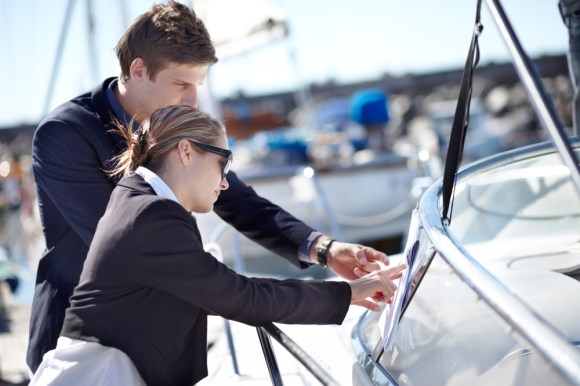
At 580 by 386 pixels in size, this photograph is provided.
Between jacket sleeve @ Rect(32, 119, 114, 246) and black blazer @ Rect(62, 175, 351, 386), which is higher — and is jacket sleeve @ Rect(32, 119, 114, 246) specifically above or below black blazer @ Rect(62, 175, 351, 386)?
above

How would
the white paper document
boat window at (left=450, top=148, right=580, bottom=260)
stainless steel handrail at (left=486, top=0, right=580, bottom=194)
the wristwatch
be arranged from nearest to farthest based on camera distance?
stainless steel handrail at (left=486, top=0, right=580, bottom=194) → the white paper document → the wristwatch → boat window at (left=450, top=148, right=580, bottom=260)

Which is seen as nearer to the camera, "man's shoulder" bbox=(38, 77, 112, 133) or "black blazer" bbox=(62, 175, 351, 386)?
"black blazer" bbox=(62, 175, 351, 386)

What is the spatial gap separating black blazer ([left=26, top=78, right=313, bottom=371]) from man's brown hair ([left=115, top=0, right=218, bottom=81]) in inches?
7.5

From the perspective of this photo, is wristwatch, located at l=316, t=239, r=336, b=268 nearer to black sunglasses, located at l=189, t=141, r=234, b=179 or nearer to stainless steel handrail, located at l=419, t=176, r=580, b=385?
stainless steel handrail, located at l=419, t=176, r=580, b=385

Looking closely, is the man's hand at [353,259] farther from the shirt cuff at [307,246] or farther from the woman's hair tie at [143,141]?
the woman's hair tie at [143,141]

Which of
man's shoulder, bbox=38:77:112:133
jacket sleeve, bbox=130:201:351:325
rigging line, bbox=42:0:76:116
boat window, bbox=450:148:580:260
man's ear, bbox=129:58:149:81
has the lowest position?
boat window, bbox=450:148:580:260

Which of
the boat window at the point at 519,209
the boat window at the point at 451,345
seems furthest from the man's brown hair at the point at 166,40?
the boat window at the point at 519,209

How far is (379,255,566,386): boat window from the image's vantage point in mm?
1721

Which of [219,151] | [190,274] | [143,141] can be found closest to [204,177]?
[219,151]

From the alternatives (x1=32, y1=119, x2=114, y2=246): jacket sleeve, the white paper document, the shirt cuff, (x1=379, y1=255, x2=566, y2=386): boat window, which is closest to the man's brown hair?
(x1=32, y1=119, x2=114, y2=246): jacket sleeve

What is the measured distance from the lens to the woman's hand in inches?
71.6

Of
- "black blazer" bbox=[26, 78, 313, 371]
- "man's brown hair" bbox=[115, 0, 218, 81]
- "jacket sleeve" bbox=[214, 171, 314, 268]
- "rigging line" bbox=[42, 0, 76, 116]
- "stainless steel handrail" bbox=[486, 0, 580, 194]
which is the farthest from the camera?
"rigging line" bbox=[42, 0, 76, 116]

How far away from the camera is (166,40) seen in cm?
210

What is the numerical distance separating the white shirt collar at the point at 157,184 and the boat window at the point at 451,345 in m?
0.66
